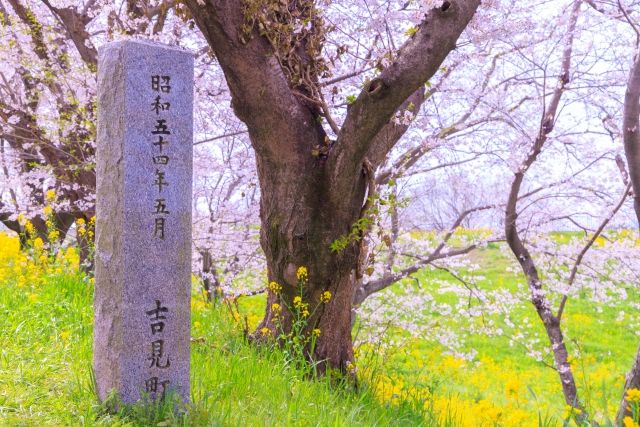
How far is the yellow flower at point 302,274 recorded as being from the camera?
469cm

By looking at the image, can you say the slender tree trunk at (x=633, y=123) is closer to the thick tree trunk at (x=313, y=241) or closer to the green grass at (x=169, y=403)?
the green grass at (x=169, y=403)

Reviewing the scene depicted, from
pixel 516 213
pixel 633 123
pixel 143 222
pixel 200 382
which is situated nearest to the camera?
pixel 143 222

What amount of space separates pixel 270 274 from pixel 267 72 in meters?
1.63

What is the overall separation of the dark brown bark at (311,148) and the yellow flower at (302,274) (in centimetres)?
5

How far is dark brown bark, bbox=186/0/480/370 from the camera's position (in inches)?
167

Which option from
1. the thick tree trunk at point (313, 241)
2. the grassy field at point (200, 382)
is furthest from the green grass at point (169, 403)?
the thick tree trunk at point (313, 241)

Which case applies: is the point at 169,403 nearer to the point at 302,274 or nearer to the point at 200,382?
the point at 200,382

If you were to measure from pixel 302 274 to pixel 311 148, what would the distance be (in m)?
0.99

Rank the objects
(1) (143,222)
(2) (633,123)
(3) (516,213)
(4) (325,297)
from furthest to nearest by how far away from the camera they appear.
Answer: (3) (516,213), (4) (325,297), (2) (633,123), (1) (143,222)

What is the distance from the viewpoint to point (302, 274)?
4.82m

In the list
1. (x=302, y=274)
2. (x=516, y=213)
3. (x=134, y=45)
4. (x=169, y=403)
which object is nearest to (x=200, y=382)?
(x=169, y=403)

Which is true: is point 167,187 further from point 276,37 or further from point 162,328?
point 276,37

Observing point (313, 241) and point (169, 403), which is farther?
point (313, 241)

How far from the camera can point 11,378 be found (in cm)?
368
